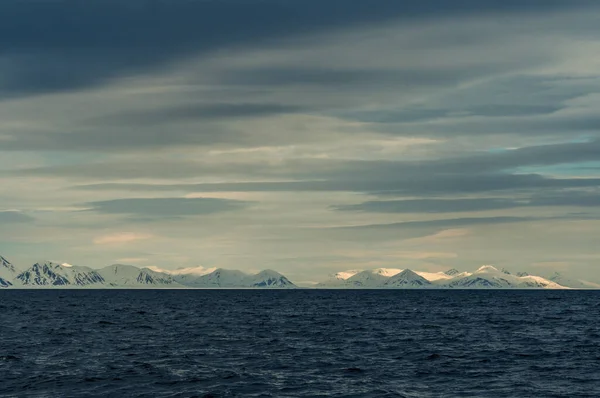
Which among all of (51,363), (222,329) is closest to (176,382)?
(51,363)

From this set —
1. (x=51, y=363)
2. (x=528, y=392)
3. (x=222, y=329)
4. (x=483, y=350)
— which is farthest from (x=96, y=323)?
(x=528, y=392)

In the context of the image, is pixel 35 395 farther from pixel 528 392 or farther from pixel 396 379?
pixel 528 392

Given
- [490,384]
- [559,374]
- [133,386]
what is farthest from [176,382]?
[559,374]

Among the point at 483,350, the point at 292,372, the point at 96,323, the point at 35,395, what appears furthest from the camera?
the point at 96,323

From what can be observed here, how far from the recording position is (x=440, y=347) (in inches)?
2963

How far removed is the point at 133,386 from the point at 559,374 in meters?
29.5

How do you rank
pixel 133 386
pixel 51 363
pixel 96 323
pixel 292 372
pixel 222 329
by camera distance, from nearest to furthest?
pixel 133 386, pixel 292 372, pixel 51 363, pixel 222 329, pixel 96 323

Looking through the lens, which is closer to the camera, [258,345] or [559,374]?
[559,374]

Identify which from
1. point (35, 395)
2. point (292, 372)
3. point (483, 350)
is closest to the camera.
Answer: point (35, 395)

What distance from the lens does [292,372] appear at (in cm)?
5791

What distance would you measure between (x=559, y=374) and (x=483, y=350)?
48.1 feet

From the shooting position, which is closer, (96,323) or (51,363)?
(51,363)

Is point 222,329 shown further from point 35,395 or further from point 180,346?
point 35,395

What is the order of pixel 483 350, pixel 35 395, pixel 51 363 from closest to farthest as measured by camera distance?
pixel 35 395 → pixel 51 363 → pixel 483 350
